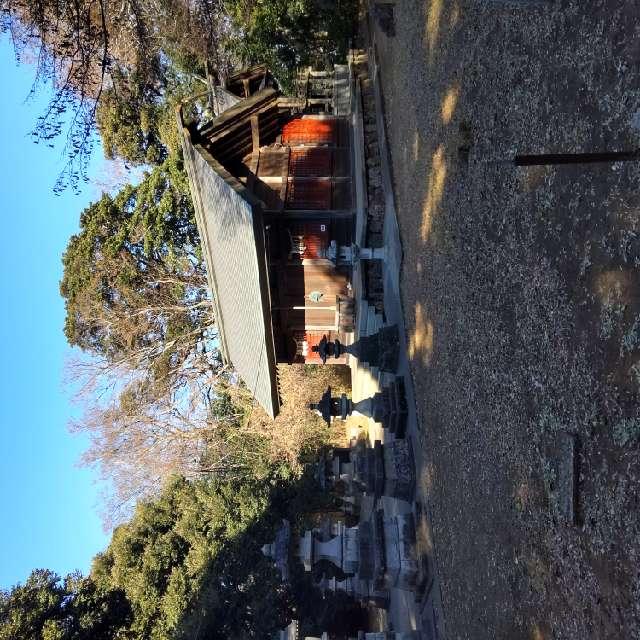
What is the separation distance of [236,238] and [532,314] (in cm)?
902

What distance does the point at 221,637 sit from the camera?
1883cm

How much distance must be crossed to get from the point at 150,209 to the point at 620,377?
2041 centimetres

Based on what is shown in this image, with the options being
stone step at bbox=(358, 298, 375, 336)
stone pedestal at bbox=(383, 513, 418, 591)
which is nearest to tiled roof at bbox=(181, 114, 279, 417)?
stone step at bbox=(358, 298, 375, 336)

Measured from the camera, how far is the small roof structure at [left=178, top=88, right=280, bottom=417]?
12.6m

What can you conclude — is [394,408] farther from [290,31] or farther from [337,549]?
[290,31]

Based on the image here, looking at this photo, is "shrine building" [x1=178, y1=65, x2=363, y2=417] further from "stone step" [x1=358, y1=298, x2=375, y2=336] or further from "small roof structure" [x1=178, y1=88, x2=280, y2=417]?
"stone step" [x1=358, y1=298, x2=375, y2=336]

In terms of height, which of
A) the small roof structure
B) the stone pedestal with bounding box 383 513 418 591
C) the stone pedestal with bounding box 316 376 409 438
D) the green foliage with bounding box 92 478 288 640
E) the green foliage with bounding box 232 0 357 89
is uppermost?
the green foliage with bounding box 232 0 357 89

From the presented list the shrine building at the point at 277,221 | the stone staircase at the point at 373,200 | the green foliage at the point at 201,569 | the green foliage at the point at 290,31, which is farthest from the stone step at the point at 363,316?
the green foliage at the point at 201,569

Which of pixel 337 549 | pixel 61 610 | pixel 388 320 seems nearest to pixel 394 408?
pixel 388 320

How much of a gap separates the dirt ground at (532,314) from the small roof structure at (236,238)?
4758 mm

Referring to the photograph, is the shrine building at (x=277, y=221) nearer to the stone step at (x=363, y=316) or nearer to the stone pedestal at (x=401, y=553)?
the stone step at (x=363, y=316)

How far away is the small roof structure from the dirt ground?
4758 millimetres

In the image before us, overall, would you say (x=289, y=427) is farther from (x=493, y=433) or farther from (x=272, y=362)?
(x=493, y=433)

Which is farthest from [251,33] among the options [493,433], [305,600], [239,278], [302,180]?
[305,600]
